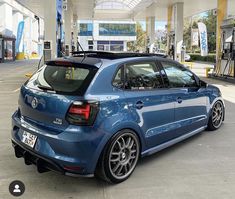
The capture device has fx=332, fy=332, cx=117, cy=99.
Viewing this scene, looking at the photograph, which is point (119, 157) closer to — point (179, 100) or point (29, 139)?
point (29, 139)

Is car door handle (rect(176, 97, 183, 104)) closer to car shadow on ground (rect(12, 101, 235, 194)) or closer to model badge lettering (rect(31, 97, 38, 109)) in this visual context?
car shadow on ground (rect(12, 101, 235, 194))

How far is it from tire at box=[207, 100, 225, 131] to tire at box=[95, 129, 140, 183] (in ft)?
8.04

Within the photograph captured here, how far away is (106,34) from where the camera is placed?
5822 cm

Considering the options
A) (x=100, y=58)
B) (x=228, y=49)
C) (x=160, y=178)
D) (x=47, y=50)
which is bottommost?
(x=160, y=178)

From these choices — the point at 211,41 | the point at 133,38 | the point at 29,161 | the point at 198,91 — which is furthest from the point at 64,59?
the point at 133,38

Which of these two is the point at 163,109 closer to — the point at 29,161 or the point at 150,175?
the point at 150,175

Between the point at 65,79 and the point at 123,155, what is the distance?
3.76ft

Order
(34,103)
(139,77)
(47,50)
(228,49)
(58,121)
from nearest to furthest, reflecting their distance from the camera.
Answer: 1. (58,121)
2. (34,103)
3. (139,77)
4. (47,50)
5. (228,49)

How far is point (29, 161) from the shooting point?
3.89 m

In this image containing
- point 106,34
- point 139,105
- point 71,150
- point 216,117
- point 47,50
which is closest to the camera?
point 71,150

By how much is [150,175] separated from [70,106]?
143 centimetres

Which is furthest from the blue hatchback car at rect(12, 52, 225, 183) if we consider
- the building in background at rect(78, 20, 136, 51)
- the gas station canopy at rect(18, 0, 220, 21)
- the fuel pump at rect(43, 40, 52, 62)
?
the building in background at rect(78, 20, 136, 51)

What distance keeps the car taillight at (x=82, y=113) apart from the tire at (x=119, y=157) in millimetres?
399

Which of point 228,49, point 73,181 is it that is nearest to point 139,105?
point 73,181
